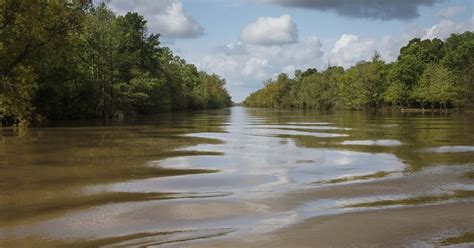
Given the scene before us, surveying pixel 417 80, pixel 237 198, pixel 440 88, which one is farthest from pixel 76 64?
pixel 417 80

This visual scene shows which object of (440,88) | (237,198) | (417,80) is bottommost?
(237,198)

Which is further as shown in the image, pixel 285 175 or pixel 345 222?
pixel 285 175

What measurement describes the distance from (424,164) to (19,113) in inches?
599

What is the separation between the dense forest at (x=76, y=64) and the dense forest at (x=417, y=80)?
4423 cm

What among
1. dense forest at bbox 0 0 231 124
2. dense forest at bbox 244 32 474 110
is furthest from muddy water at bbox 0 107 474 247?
dense forest at bbox 244 32 474 110

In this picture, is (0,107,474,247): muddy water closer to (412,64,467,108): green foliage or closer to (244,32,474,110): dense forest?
(412,64,467,108): green foliage

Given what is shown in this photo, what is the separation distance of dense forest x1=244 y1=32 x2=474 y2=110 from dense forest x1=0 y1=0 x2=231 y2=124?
4423 cm

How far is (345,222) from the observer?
341 inches

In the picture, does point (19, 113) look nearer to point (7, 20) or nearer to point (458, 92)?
point (7, 20)

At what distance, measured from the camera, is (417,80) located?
327 feet

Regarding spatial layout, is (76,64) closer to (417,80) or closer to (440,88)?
(440,88)

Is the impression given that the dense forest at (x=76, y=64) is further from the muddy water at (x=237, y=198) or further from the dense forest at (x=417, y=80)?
the dense forest at (x=417, y=80)

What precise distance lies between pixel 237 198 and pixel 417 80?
3807 inches

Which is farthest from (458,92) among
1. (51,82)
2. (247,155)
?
(247,155)
